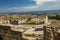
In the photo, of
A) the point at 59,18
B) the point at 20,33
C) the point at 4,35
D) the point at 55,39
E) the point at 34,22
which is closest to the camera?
the point at 55,39

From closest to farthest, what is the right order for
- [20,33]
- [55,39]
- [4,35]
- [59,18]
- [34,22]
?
[55,39], [20,33], [4,35], [34,22], [59,18]

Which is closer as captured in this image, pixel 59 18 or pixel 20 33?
pixel 20 33

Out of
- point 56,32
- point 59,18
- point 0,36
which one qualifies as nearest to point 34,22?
point 59,18

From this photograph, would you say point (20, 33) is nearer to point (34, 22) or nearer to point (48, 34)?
point (48, 34)

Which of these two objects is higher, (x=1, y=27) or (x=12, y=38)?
(x=1, y=27)

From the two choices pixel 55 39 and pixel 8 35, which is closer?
pixel 55 39

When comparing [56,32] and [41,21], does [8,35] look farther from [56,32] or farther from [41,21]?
[41,21]

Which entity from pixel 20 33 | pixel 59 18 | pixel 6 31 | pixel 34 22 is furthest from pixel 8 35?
pixel 59 18
